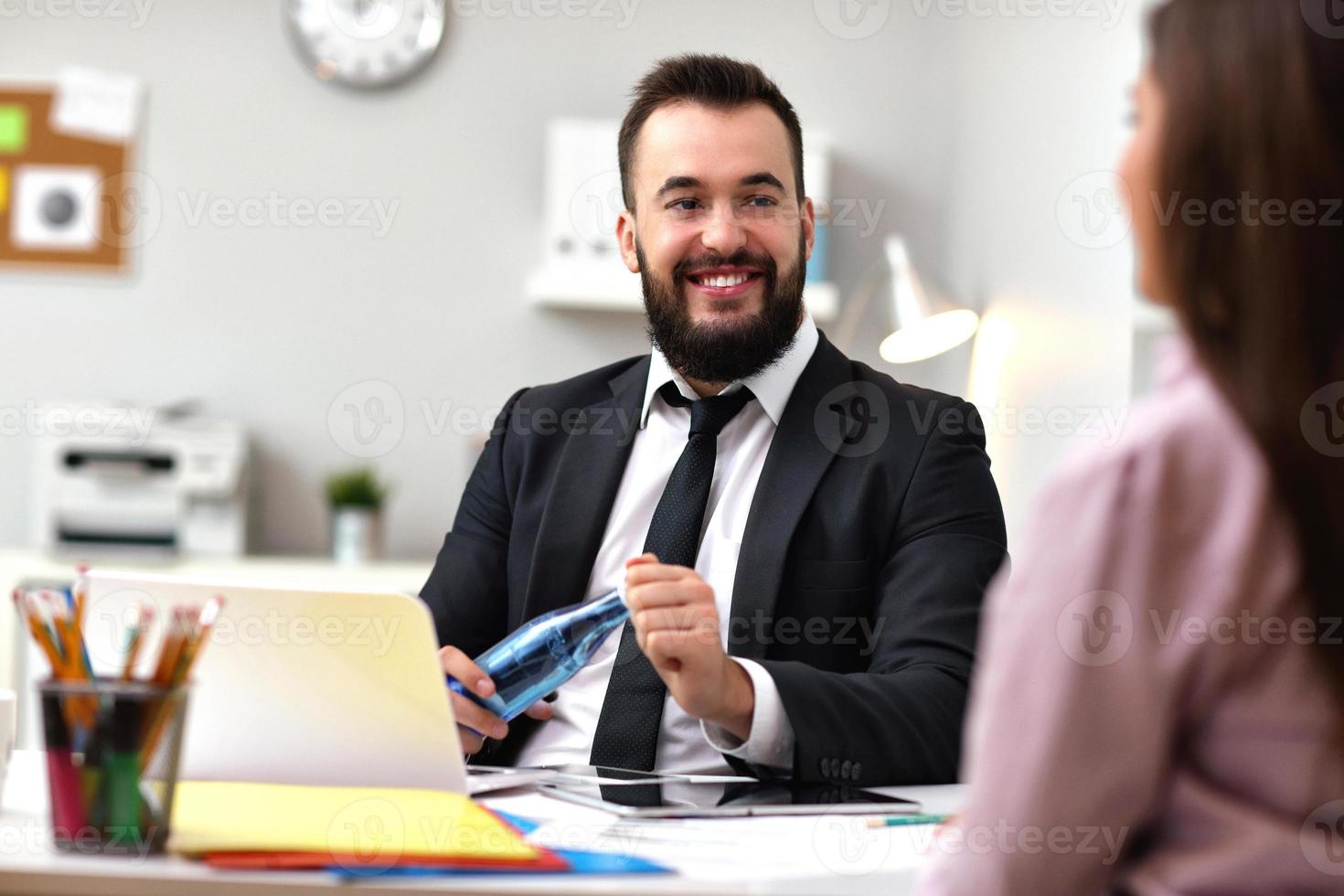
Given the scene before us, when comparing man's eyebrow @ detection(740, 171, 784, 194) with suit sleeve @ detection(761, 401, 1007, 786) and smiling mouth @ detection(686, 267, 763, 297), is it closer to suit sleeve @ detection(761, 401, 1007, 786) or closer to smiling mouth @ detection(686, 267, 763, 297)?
smiling mouth @ detection(686, 267, 763, 297)

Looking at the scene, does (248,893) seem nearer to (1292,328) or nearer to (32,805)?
(32,805)

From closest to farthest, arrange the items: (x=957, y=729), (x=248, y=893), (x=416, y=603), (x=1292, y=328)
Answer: (x=1292, y=328)
(x=248, y=893)
(x=416, y=603)
(x=957, y=729)

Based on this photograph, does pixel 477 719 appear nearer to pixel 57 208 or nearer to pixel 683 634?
pixel 683 634

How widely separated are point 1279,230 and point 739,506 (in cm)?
108

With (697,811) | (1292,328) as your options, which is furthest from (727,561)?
(1292,328)

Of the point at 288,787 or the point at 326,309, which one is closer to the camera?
the point at 288,787

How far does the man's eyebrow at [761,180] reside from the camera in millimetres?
1820

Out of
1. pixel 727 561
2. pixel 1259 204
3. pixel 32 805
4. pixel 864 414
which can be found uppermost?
pixel 1259 204

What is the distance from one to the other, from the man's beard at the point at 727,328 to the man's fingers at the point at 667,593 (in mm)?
582

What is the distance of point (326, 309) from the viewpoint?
13.0 feet

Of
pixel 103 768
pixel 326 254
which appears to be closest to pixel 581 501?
pixel 103 768

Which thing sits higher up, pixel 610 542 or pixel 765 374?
pixel 765 374

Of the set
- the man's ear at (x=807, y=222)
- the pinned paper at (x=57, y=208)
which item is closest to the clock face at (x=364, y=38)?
the pinned paper at (x=57, y=208)

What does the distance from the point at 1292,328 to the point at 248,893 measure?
25.6 inches
